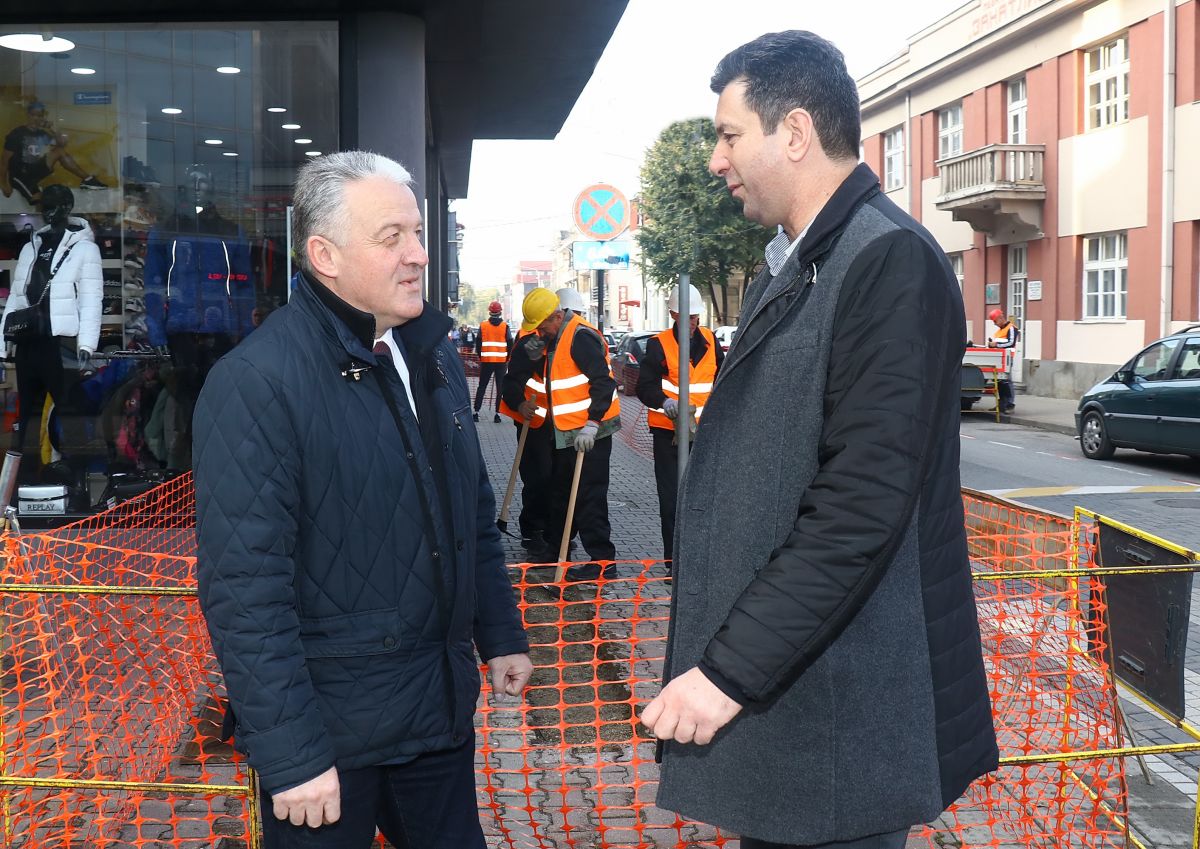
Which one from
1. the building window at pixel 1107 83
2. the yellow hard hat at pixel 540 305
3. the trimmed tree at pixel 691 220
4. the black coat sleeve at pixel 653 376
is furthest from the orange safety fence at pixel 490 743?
the trimmed tree at pixel 691 220

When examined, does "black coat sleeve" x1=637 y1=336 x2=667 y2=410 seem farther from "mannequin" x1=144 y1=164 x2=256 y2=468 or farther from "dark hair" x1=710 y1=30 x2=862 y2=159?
"dark hair" x1=710 y1=30 x2=862 y2=159

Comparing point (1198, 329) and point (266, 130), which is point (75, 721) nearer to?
point (266, 130)

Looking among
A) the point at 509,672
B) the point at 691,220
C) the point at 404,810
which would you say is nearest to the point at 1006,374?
the point at 509,672

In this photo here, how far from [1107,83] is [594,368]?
20953 millimetres

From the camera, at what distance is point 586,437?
798 cm

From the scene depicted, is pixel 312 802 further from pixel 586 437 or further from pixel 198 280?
pixel 198 280

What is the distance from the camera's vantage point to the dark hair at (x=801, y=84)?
6.64 ft

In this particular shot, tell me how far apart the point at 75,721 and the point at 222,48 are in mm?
5494

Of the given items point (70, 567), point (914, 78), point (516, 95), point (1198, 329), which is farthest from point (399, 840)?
point (914, 78)

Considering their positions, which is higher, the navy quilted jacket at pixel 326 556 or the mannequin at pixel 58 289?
the mannequin at pixel 58 289

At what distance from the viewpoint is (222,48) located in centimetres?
852

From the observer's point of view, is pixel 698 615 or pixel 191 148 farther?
pixel 191 148

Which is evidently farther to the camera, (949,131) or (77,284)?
(949,131)

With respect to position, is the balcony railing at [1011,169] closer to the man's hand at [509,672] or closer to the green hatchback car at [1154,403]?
the green hatchback car at [1154,403]
